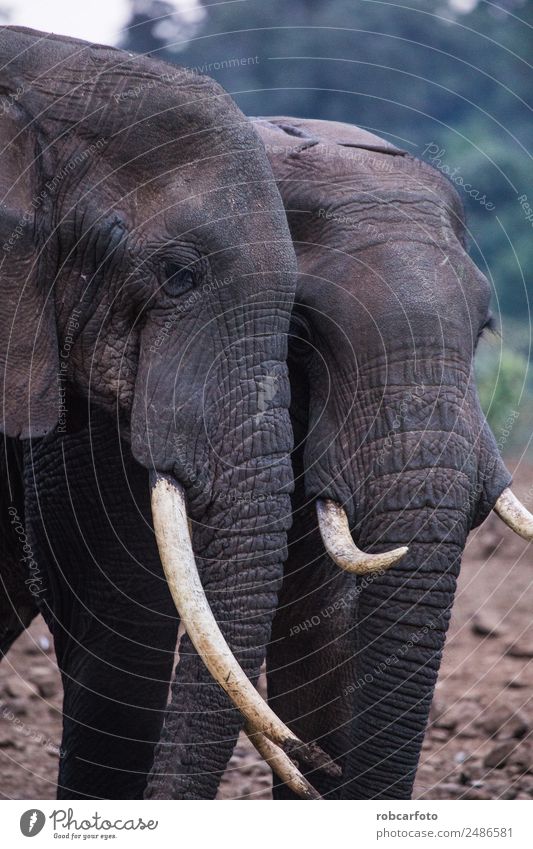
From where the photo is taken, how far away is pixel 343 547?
4.25 m

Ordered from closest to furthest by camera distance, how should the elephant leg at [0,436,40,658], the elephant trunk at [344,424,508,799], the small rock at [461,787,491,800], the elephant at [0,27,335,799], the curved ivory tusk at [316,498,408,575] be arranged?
the elephant at [0,27,335,799] → the curved ivory tusk at [316,498,408,575] → the elephant trunk at [344,424,508,799] → the elephant leg at [0,436,40,658] → the small rock at [461,787,491,800]

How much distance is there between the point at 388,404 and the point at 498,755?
2.53m

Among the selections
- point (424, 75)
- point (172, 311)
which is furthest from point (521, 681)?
point (424, 75)

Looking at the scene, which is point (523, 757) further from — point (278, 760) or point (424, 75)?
point (424, 75)

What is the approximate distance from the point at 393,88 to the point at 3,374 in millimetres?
15247

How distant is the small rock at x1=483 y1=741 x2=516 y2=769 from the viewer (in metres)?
6.19

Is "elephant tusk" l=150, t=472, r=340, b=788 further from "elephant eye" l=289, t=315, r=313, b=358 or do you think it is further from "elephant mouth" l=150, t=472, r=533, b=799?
"elephant eye" l=289, t=315, r=313, b=358

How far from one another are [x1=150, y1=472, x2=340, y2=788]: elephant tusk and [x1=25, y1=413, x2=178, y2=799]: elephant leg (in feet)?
2.31

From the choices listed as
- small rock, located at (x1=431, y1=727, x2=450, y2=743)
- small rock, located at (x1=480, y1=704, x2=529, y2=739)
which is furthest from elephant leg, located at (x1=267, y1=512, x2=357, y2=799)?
small rock, located at (x1=431, y1=727, x2=450, y2=743)

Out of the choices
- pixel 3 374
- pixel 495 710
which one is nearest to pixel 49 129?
pixel 3 374

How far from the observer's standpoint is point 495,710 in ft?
23.1

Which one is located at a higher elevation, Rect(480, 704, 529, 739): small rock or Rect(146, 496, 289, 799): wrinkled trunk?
Rect(146, 496, 289, 799): wrinkled trunk

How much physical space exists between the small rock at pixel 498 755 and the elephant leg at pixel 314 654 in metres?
1.29

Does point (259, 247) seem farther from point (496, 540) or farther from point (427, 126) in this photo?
point (427, 126)
